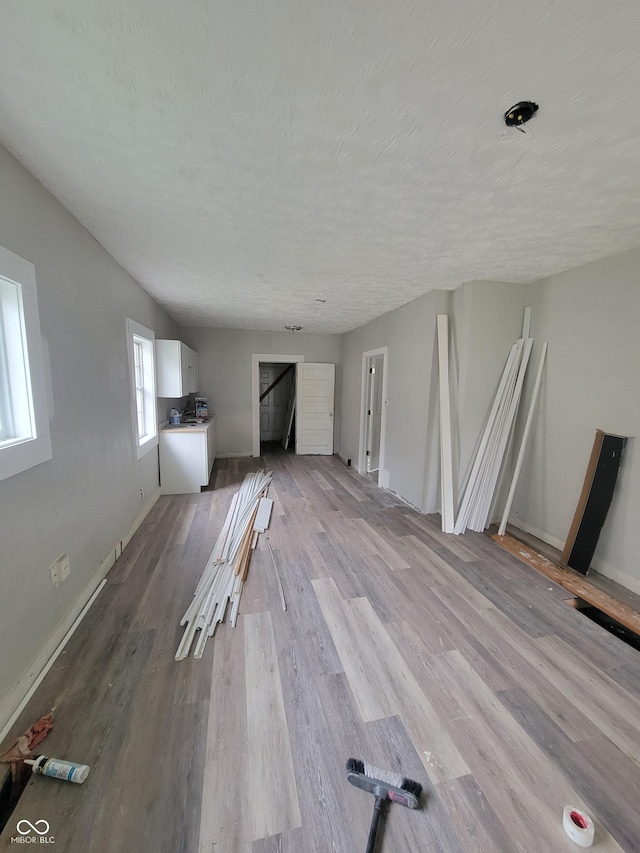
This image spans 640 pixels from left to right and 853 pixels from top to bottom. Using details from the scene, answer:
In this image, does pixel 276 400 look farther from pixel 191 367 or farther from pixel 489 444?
pixel 489 444

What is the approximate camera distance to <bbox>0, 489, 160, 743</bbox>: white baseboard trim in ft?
4.27

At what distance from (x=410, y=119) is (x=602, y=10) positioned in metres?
0.52

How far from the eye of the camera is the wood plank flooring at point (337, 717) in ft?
3.34

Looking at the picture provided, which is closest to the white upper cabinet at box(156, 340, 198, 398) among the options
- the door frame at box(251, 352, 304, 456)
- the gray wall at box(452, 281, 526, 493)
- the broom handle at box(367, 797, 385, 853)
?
the door frame at box(251, 352, 304, 456)

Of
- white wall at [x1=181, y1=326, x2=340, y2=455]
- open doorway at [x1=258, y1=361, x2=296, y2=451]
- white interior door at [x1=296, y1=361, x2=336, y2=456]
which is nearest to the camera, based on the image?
white wall at [x1=181, y1=326, x2=340, y2=455]

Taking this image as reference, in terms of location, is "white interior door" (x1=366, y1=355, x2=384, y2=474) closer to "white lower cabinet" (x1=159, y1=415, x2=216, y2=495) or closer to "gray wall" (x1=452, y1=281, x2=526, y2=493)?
"gray wall" (x1=452, y1=281, x2=526, y2=493)

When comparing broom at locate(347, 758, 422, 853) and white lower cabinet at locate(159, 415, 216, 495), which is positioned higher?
white lower cabinet at locate(159, 415, 216, 495)

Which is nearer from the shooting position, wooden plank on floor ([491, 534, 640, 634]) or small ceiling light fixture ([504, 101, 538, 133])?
small ceiling light fixture ([504, 101, 538, 133])

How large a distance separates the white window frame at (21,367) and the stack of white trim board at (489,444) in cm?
316

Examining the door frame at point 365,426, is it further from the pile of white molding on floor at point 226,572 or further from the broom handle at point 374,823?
the broom handle at point 374,823

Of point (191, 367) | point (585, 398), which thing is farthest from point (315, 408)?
point (585, 398)

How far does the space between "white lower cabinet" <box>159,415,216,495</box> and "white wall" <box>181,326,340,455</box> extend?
1788 millimetres

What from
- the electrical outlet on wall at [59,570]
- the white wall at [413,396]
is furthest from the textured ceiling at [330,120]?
the electrical outlet on wall at [59,570]

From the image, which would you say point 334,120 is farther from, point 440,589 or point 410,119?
point 440,589
